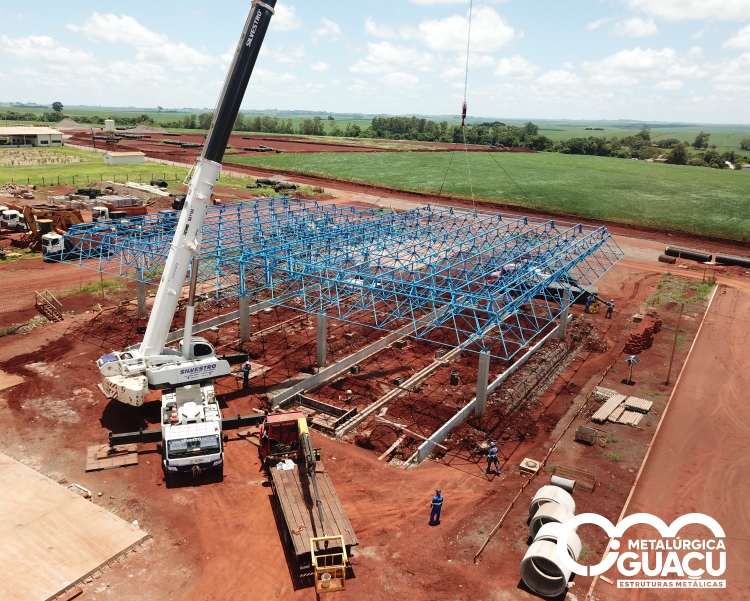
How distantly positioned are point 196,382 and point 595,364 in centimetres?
2289

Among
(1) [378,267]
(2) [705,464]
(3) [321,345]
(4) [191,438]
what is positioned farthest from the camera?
(1) [378,267]

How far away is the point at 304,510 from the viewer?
17734mm

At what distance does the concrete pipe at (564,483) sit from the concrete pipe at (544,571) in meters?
3.90

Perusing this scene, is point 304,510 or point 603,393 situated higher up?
point 304,510

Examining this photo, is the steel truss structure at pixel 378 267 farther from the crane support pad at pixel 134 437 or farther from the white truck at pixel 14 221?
the white truck at pixel 14 221

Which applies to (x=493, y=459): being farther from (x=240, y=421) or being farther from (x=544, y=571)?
(x=240, y=421)

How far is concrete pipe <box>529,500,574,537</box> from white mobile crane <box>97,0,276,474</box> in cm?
1121

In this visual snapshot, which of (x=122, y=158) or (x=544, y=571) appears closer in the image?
(x=544, y=571)

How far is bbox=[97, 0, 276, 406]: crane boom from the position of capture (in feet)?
72.3

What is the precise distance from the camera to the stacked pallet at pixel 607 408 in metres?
26.1

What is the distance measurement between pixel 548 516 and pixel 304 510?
766 cm

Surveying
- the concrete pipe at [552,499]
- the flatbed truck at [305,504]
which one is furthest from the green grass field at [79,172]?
the concrete pipe at [552,499]

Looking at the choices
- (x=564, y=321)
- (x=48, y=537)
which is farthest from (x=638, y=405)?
(x=48, y=537)

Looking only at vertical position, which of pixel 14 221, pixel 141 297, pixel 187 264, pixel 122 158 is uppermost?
pixel 122 158
